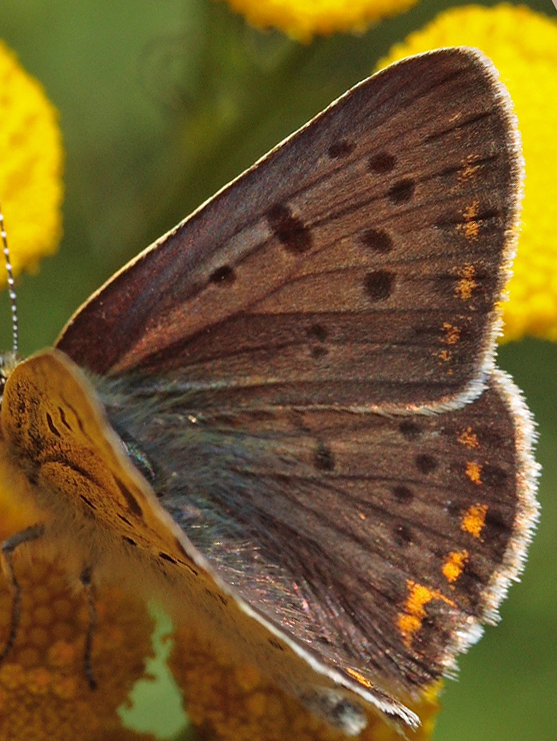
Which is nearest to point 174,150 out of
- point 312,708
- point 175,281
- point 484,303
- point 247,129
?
point 247,129

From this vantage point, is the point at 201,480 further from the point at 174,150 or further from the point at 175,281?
the point at 174,150

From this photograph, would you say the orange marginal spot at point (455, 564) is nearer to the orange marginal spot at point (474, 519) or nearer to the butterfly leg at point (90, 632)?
the orange marginal spot at point (474, 519)

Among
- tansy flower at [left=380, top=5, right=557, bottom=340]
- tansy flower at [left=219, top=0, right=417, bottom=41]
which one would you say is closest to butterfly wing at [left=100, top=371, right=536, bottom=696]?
tansy flower at [left=380, top=5, right=557, bottom=340]

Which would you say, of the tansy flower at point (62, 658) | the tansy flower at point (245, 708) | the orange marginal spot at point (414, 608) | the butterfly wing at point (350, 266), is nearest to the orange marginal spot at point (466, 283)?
the butterfly wing at point (350, 266)

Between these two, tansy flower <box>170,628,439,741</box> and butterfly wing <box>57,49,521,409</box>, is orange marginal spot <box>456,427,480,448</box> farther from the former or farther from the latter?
tansy flower <box>170,628,439,741</box>

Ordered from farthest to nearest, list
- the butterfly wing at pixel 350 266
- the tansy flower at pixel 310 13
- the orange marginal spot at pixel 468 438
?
the tansy flower at pixel 310 13 < the orange marginal spot at pixel 468 438 < the butterfly wing at pixel 350 266
